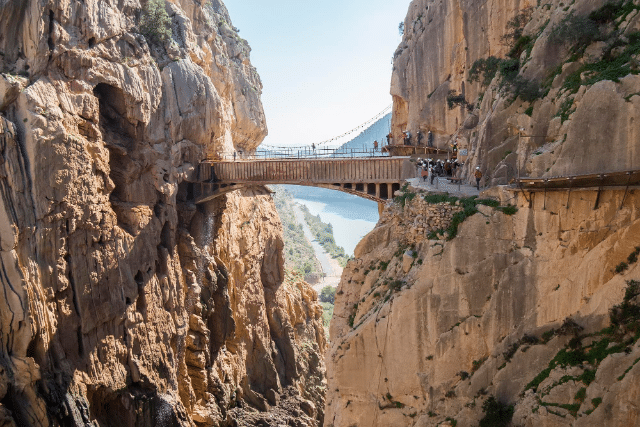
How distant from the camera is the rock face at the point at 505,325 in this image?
1303 centimetres

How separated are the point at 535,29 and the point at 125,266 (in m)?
21.3

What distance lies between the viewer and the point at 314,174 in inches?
1184

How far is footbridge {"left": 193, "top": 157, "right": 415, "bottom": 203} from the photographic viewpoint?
27219 mm

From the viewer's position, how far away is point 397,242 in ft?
61.2

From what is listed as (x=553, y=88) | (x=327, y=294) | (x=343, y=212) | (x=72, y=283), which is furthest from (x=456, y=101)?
(x=343, y=212)

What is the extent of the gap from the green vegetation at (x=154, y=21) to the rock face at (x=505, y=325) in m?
19.5

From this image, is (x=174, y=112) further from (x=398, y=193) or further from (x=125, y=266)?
(x=398, y=193)

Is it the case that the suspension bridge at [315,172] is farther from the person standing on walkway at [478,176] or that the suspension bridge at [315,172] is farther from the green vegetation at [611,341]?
the green vegetation at [611,341]

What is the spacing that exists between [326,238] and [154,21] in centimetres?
8536

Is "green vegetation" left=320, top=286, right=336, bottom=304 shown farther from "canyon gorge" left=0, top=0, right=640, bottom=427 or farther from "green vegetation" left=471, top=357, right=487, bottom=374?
"green vegetation" left=471, top=357, right=487, bottom=374

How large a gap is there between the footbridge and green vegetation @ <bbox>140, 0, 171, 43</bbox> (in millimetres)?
7647

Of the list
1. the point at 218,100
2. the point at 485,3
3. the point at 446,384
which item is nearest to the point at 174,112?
the point at 218,100

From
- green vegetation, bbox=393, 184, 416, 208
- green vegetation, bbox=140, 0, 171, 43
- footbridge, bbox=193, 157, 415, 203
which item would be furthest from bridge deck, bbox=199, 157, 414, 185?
green vegetation, bbox=140, 0, 171, 43

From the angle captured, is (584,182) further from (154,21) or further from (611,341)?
(154,21)
